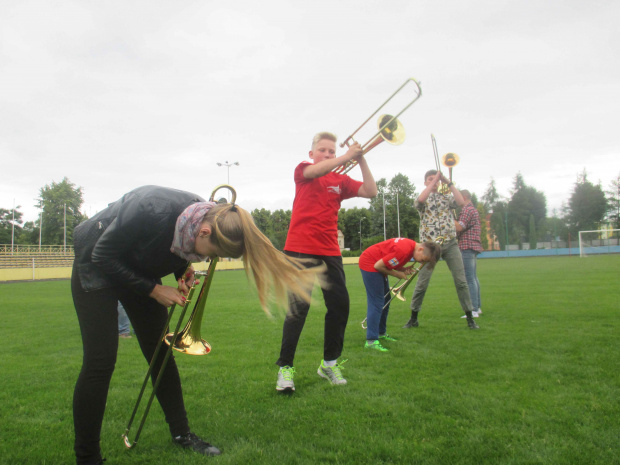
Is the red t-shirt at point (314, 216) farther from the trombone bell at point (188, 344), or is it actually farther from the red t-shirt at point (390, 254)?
the red t-shirt at point (390, 254)

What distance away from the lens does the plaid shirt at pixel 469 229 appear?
8.24m

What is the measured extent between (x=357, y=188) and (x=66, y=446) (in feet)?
9.92

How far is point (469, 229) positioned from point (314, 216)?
5076mm

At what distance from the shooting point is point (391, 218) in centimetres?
7544

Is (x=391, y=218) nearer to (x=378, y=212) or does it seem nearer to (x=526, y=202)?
(x=378, y=212)

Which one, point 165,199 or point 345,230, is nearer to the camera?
point 165,199

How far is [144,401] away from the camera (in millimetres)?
3863

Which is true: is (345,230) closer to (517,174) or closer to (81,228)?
(517,174)

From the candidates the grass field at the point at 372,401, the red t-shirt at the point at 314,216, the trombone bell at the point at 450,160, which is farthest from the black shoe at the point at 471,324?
the red t-shirt at the point at 314,216

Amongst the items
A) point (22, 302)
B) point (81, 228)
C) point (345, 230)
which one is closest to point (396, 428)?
point (81, 228)

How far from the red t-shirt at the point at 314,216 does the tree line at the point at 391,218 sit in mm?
54835

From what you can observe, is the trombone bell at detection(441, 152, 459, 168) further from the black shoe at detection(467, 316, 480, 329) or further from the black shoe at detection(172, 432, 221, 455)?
the black shoe at detection(172, 432, 221, 455)

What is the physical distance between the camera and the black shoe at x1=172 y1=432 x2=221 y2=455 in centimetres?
274

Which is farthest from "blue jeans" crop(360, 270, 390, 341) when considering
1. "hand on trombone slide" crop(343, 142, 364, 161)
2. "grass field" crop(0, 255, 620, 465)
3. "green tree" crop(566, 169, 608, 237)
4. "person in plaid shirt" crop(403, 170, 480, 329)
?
"green tree" crop(566, 169, 608, 237)
